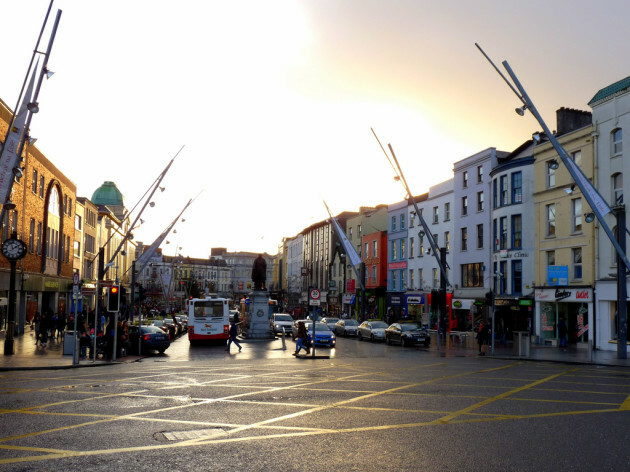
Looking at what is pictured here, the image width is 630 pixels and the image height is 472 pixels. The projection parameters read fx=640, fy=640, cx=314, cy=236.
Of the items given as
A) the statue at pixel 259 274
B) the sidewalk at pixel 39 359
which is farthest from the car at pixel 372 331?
the sidewalk at pixel 39 359

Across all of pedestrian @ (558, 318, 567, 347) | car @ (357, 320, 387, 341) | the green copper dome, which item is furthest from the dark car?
the green copper dome

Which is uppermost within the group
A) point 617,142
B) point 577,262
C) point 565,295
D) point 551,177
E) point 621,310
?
point 617,142

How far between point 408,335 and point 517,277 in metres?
10.5

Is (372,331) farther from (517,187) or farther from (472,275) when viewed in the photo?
(517,187)

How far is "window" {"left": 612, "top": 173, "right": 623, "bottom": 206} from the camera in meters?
34.2

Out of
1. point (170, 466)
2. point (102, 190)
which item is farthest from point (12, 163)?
point (102, 190)

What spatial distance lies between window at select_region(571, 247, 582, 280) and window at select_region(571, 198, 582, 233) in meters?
1.20

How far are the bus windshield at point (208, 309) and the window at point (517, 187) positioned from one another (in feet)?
69.8

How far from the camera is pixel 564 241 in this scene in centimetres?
3897

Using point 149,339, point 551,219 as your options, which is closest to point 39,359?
point 149,339

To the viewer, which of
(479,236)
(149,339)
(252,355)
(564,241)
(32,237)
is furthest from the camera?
(479,236)

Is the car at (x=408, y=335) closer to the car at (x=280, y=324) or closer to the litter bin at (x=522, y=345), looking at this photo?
the litter bin at (x=522, y=345)

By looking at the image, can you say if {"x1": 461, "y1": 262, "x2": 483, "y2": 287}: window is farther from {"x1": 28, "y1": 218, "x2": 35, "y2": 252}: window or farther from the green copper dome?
the green copper dome

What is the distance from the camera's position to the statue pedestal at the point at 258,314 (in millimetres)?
42997
